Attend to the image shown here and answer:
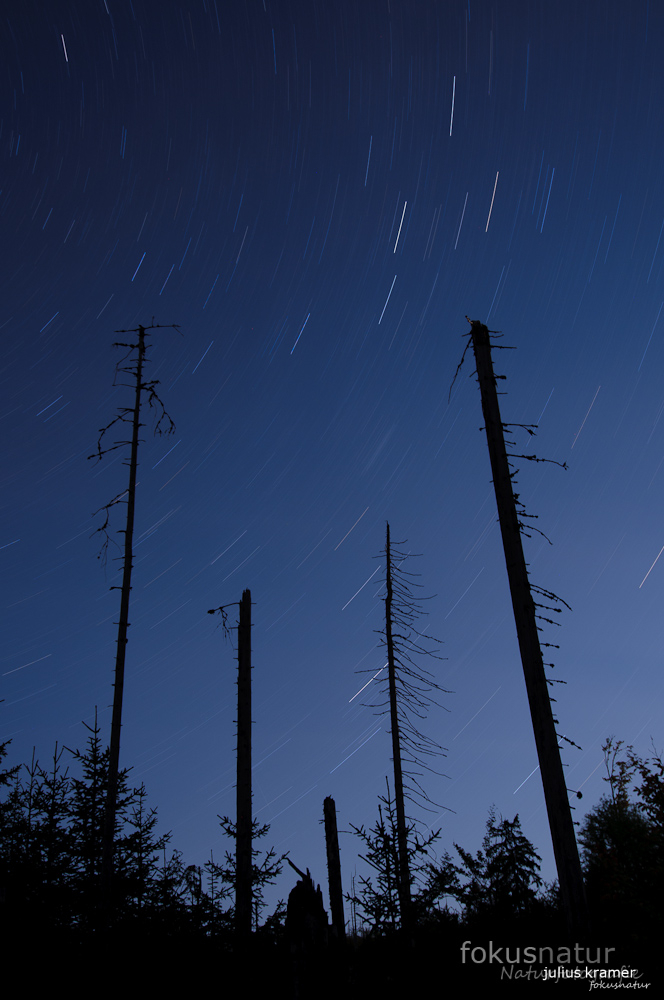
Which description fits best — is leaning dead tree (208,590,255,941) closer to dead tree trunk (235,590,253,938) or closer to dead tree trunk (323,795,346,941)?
dead tree trunk (235,590,253,938)

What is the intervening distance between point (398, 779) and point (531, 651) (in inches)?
461

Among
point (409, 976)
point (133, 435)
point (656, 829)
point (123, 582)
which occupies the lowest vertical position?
point (409, 976)

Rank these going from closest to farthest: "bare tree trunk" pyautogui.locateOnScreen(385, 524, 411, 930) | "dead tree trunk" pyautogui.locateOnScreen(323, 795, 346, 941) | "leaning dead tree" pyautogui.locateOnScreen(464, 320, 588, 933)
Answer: "leaning dead tree" pyautogui.locateOnScreen(464, 320, 588, 933), "dead tree trunk" pyautogui.locateOnScreen(323, 795, 346, 941), "bare tree trunk" pyautogui.locateOnScreen(385, 524, 411, 930)

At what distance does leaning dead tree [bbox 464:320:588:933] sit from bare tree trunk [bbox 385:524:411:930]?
10.1 metres

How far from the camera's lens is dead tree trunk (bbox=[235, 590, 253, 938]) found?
44.6 ft

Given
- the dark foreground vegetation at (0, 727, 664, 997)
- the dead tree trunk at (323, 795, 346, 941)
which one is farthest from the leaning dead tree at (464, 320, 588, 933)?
the dead tree trunk at (323, 795, 346, 941)

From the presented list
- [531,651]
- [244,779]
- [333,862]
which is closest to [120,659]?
[244,779]

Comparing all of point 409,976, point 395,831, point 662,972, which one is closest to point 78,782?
point 395,831

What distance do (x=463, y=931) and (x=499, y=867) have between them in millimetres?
10356

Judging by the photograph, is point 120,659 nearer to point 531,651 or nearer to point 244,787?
point 244,787

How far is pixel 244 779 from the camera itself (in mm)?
14617

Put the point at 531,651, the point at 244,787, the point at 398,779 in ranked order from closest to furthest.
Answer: the point at 531,651
the point at 244,787
the point at 398,779

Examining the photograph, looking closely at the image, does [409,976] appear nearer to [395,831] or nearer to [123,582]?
[395,831]

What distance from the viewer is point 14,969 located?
10297 millimetres
